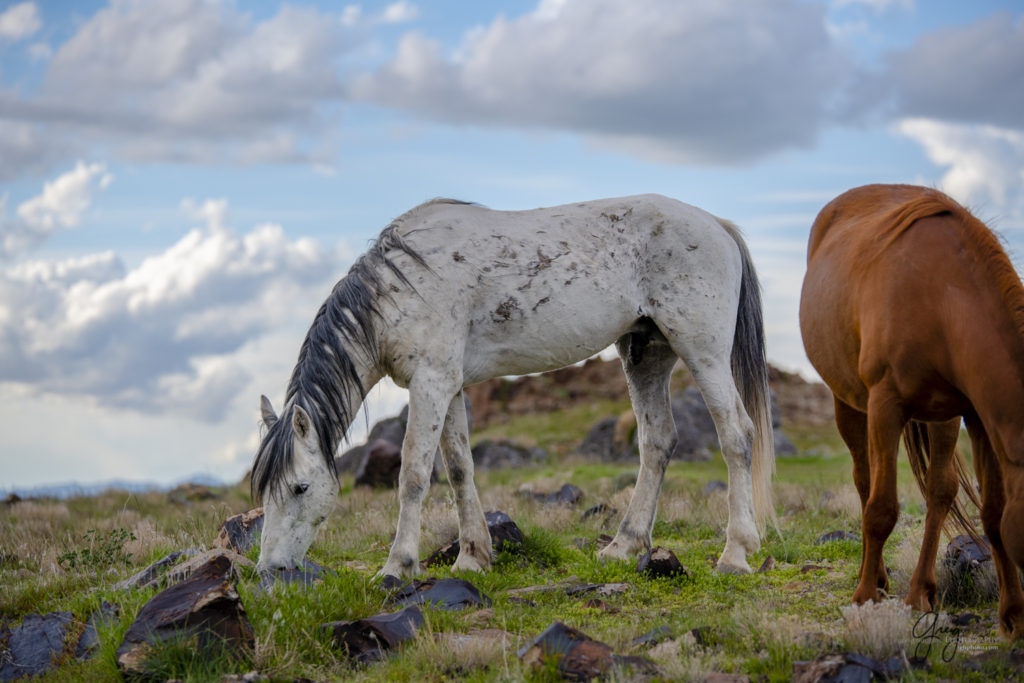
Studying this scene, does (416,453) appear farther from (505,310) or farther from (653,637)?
(653,637)

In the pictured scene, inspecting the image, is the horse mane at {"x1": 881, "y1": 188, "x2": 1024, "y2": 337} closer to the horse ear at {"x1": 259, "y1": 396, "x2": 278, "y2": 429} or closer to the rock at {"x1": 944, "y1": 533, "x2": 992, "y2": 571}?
the rock at {"x1": 944, "y1": 533, "x2": 992, "y2": 571}

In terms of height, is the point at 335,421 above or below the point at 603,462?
above

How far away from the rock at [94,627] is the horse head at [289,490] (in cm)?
90

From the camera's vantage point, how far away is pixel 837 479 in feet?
46.1

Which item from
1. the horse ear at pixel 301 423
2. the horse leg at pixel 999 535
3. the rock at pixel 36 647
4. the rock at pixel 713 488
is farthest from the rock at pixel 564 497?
the horse leg at pixel 999 535

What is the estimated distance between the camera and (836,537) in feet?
25.6

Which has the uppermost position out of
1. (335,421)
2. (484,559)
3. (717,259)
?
(717,259)

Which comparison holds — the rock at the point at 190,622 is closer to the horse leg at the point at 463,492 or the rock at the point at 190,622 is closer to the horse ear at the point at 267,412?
the horse ear at the point at 267,412

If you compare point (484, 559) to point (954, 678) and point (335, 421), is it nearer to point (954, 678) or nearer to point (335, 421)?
point (335, 421)

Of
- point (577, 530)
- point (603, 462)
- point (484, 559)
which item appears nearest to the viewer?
point (484, 559)

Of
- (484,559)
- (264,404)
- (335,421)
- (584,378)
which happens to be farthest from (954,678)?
(584,378)

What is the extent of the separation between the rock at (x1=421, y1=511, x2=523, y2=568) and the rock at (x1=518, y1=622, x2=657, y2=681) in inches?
108

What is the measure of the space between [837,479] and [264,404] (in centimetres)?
1030
